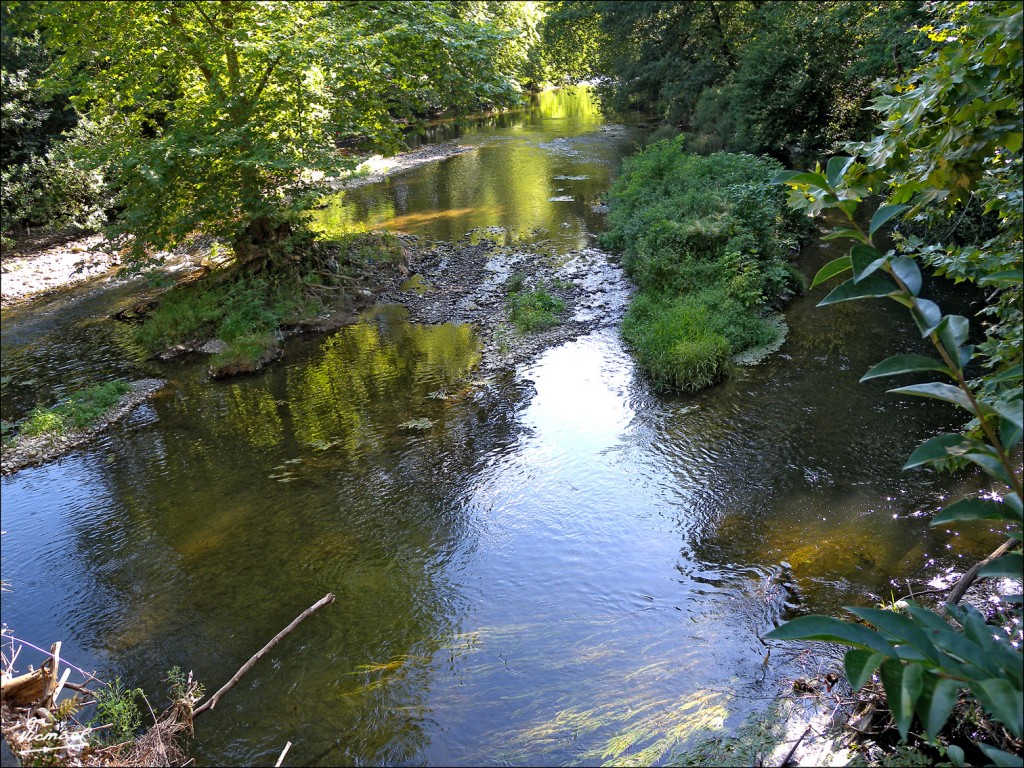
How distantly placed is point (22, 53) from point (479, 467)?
66.9 feet

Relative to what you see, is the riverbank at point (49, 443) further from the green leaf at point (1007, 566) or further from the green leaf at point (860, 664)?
the green leaf at point (1007, 566)

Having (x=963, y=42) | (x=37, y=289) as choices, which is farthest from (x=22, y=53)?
(x=963, y=42)

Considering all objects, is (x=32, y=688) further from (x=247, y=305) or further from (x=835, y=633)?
(x=247, y=305)

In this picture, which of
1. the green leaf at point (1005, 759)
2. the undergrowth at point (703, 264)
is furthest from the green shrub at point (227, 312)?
the green leaf at point (1005, 759)

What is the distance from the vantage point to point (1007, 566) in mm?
1800

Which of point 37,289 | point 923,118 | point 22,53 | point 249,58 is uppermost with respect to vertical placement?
point 22,53

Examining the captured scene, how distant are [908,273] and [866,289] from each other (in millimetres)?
140

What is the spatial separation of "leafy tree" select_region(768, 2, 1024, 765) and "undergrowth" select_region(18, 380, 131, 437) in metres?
10.1

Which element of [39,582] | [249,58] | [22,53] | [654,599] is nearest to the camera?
[654,599]

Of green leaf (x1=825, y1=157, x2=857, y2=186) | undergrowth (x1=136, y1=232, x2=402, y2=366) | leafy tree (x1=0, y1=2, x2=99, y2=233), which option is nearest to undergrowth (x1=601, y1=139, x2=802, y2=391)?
undergrowth (x1=136, y1=232, x2=402, y2=366)

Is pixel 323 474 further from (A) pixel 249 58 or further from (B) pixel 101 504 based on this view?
(A) pixel 249 58

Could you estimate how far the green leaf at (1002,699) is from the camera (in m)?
1.55

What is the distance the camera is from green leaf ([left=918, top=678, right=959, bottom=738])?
61.5 inches

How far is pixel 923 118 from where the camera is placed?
273cm
